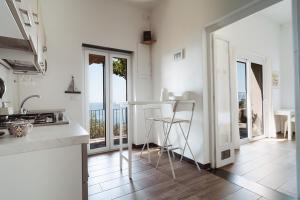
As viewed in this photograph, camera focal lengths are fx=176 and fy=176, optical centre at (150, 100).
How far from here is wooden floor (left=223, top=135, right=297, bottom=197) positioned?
2.18 m

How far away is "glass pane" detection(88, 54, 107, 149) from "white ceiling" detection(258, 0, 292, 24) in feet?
12.9

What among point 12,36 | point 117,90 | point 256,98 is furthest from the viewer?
point 256,98

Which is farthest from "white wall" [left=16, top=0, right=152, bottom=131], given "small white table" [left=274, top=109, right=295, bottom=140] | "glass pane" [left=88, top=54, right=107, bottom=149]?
"small white table" [left=274, top=109, right=295, bottom=140]

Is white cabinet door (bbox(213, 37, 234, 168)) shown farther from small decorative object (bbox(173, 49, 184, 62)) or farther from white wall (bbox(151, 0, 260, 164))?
small decorative object (bbox(173, 49, 184, 62))

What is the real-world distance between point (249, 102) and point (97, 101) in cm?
351

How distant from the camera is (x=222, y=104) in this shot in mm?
2836

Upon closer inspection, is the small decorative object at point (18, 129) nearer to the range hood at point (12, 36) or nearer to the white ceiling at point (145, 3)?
the range hood at point (12, 36)

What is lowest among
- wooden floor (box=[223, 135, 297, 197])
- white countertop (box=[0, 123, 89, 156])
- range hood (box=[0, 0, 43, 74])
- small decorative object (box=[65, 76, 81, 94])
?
wooden floor (box=[223, 135, 297, 197])

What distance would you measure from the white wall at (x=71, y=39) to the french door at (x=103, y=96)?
233 millimetres

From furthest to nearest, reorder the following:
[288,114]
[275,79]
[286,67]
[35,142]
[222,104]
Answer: [286,67] → [275,79] → [288,114] → [222,104] → [35,142]

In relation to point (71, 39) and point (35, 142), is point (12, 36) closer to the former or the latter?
point (35, 142)

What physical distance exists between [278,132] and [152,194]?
15.0 feet

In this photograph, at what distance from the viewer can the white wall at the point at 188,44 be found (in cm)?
253

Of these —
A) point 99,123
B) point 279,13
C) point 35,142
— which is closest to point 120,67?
point 99,123
